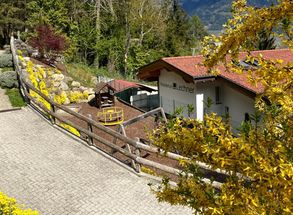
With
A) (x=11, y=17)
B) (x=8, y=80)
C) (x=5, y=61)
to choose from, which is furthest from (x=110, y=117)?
(x=11, y=17)

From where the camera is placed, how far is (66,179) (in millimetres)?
10828

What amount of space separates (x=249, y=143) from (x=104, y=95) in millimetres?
23680

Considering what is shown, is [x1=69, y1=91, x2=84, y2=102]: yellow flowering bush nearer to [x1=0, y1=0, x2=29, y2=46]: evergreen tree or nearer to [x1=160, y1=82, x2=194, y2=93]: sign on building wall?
[x1=160, y1=82, x2=194, y2=93]: sign on building wall

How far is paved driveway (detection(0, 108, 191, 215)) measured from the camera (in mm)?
9289

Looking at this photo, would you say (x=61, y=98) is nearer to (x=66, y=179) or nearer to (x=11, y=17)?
(x=66, y=179)

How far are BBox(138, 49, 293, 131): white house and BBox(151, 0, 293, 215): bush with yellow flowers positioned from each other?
53.4 ft

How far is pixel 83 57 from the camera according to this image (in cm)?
5272

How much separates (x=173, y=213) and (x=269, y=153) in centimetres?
535

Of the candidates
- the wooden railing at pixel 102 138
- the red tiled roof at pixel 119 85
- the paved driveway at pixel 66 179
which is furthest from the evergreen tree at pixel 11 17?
the paved driveway at pixel 66 179

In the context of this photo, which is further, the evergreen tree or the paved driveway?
the evergreen tree

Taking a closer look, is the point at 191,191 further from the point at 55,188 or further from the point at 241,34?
the point at 55,188

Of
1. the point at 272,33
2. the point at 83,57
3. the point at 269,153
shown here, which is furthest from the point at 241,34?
the point at 83,57

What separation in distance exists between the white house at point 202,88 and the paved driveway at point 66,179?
1054 cm

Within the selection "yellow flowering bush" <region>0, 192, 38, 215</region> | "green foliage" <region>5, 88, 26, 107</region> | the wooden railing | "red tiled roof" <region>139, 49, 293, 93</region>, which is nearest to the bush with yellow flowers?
the wooden railing
